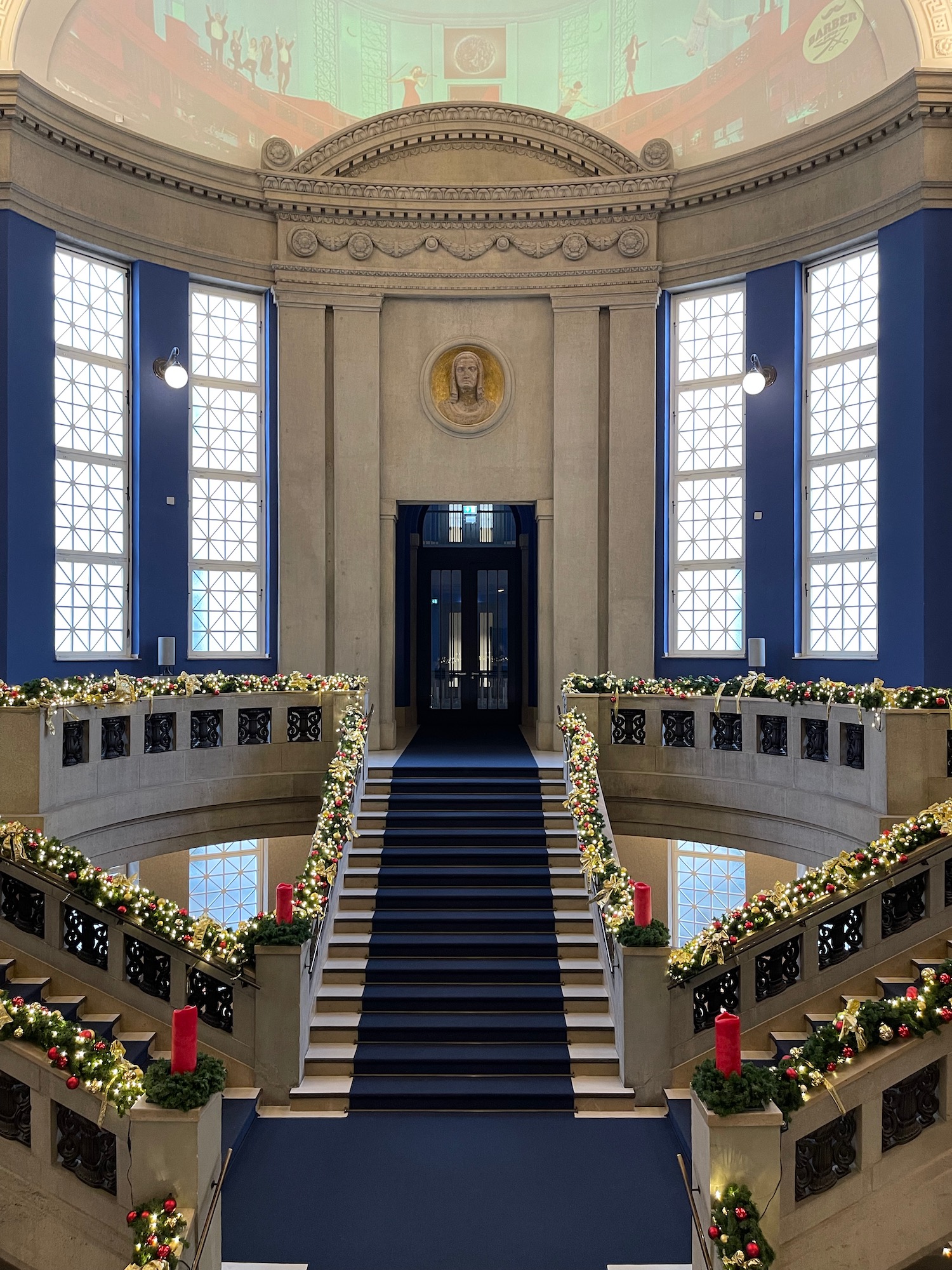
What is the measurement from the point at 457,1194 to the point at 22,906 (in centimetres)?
452

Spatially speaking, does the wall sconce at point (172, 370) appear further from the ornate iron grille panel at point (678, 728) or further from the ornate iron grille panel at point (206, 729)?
the ornate iron grille panel at point (678, 728)

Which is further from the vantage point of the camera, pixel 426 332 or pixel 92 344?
pixel 426 332

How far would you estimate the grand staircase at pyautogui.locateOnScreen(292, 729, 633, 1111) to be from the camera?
904 cm

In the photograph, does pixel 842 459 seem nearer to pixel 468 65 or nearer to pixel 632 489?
pixel 632 489

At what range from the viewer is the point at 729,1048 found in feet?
19.8

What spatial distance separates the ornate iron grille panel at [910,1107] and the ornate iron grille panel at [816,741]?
5.28 meters

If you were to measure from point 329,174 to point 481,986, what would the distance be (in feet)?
43.0

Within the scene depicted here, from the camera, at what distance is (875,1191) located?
6.52 meters

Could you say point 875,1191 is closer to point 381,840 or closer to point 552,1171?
point 552,1171

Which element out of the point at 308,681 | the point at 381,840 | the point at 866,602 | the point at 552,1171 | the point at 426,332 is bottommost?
the point at 552,1171

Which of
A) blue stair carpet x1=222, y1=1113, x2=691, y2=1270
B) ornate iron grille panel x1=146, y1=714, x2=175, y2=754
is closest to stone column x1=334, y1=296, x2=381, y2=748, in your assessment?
ornate iron grille panel x1=146, y1=714, x2=175, y2=754

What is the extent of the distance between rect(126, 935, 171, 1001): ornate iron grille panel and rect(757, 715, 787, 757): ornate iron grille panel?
24.5ft

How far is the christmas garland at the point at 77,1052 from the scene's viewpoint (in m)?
6.19

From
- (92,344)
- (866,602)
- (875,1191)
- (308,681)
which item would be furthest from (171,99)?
(875,1191)
